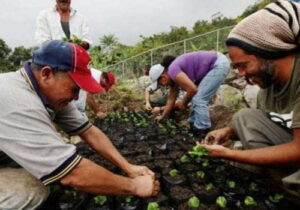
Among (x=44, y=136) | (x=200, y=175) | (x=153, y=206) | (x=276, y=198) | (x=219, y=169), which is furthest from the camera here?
(x=219, y=169)

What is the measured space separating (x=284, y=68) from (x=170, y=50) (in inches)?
476

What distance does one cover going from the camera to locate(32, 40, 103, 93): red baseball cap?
173 centimetres

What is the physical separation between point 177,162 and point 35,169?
1486 millimetres

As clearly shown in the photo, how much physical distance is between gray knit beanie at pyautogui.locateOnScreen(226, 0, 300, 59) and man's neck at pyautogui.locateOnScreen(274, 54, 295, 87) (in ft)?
0.11

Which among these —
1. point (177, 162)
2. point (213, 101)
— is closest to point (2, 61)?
point (213, 101)

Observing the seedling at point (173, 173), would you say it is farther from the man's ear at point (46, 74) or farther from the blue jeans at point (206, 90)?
the blue jeans at point (206, 90)

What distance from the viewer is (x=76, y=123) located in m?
2.30

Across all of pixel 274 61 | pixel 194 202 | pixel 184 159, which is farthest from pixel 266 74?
pixel 184 159

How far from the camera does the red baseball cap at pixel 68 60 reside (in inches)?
68.0

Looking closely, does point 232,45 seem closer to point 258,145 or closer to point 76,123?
point 258,145

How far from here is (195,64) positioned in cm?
425

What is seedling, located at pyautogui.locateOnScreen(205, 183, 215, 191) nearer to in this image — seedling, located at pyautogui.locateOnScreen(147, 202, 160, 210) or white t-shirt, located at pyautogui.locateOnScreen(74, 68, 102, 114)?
seedling, located at pyautogui.locateOnScreen(147, 202, 160, 210)

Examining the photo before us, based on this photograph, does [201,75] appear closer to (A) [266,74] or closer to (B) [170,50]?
(A) [266,74]

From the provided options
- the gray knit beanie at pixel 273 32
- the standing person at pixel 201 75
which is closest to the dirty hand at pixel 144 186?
the gray knit beanie at pixel 273 32
